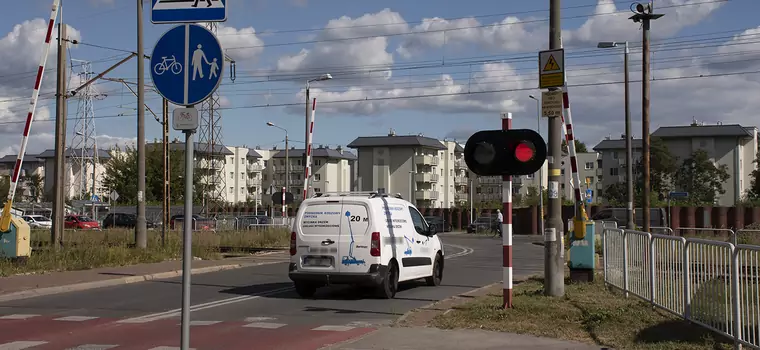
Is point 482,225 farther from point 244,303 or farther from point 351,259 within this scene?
point 244,303

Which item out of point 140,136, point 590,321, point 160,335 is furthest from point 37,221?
point 590,321

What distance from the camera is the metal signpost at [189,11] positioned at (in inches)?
227

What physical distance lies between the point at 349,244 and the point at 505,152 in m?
4.44

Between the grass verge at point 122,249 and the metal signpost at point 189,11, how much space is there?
14.4m

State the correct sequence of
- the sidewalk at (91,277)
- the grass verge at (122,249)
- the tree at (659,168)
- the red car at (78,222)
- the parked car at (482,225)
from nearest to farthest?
the sidewalk at (91,277) < the grass verge at (122,249) < the red car at (78,222) < the parked car at (482,225) < the tree at (659,168)

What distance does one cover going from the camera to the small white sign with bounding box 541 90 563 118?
1224cm

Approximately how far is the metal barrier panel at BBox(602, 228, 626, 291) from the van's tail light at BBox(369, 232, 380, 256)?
13.9 ft

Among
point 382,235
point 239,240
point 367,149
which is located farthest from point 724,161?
point 382,235

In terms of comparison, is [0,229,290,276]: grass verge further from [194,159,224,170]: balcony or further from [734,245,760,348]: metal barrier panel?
[734,245,760,348]: metal barrier panel

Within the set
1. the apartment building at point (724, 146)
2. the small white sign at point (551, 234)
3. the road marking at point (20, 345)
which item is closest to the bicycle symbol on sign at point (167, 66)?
the road marking at point (20, 345)

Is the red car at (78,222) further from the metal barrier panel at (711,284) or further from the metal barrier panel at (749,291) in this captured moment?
the metal barrier panel at (749,291)

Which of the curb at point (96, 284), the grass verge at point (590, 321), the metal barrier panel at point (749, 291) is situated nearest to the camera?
Result: the metal barrier panel at point (749, 291)

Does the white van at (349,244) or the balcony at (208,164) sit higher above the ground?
the balcony at (208,164)

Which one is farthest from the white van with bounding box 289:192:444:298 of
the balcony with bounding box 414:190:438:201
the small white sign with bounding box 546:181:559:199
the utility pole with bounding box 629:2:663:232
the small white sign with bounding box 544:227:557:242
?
the balcony with bounding box 414:190:438:201
